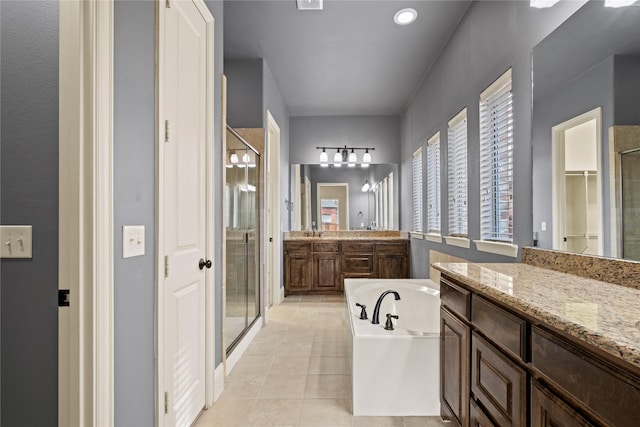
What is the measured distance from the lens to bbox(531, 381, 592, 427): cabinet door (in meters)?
0.75

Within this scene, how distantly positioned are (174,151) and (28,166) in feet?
2.06

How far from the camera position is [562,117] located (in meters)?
1.52

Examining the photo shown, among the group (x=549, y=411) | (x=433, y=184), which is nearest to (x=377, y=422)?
(x=549, y=411)

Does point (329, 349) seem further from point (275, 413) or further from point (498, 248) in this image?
point (498, 248)

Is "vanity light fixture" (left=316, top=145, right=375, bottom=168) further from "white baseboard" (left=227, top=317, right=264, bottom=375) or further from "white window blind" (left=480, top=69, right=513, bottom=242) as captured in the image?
"white window blind" (left=480, top=69, right=513, bottom=242)

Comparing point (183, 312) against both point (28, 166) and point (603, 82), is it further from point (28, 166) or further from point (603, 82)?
point (603, 82)

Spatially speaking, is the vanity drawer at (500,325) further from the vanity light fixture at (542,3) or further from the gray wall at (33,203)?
A: the vanity light fixture at (542,3)

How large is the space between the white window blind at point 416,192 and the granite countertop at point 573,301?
2.95 m

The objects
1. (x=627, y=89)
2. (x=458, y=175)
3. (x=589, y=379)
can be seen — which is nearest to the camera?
(x=589, y=379)

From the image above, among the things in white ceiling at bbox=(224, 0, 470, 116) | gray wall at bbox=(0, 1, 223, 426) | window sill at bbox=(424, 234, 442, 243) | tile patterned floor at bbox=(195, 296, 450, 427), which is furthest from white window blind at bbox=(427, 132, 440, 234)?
gray wall at bbox=(0, 1, 223, 426)

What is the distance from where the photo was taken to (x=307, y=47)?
3.42 meters

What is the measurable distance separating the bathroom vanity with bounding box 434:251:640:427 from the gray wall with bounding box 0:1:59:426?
1398 mm

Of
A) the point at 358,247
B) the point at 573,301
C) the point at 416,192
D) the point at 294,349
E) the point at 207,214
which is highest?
the point at 416,192

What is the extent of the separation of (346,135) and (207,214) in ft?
12.7
